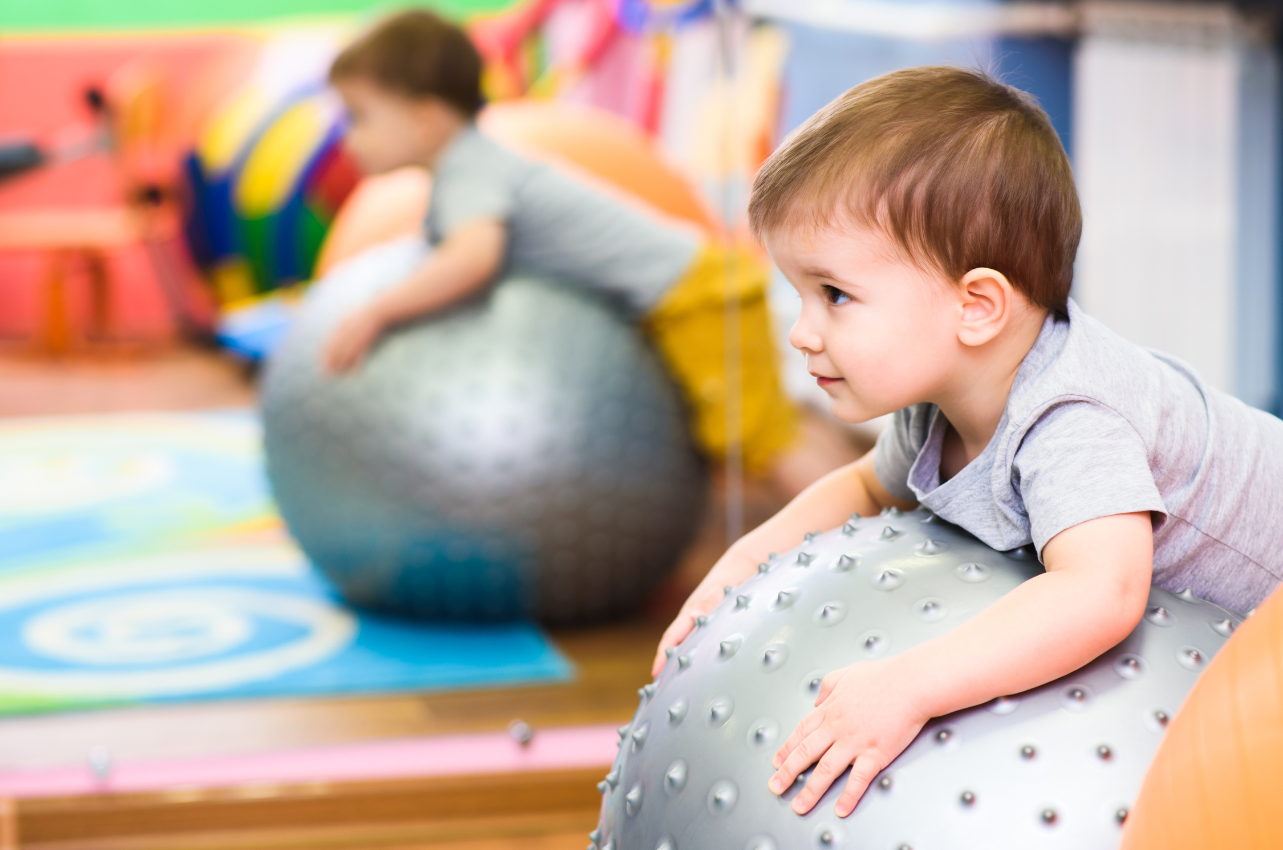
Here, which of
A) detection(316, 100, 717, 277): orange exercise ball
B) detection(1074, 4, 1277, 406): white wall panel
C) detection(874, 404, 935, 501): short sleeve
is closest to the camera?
detection(874, 404, 935, 501): short sleeve

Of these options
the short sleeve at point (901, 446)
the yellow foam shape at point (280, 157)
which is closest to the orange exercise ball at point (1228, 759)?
the short sleeve at point (901, 446)

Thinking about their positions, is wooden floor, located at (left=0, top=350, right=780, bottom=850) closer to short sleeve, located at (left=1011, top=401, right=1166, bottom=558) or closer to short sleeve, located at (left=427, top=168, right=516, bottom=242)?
short sleeve, located at (left=427, top=168, right=516, bottom=242)

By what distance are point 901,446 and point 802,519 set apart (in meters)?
0.09

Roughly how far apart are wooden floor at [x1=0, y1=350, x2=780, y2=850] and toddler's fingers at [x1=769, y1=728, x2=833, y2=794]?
798mm

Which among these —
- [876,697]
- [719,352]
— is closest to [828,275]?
[876,697]

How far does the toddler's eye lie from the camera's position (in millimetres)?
709

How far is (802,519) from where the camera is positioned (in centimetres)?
91

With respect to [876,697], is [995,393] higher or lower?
higher

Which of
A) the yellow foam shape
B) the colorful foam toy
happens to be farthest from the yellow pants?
the yellow foam shape

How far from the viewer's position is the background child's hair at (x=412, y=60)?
6.16ft

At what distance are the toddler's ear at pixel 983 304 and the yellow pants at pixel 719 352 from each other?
1.15 metres

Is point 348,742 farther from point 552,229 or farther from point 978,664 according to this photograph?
point 978,664

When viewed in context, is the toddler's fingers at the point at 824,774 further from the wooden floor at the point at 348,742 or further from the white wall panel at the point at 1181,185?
the wooden floor at the point at 348,742

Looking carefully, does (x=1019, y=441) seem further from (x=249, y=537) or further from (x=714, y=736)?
(x=249, y=537)
